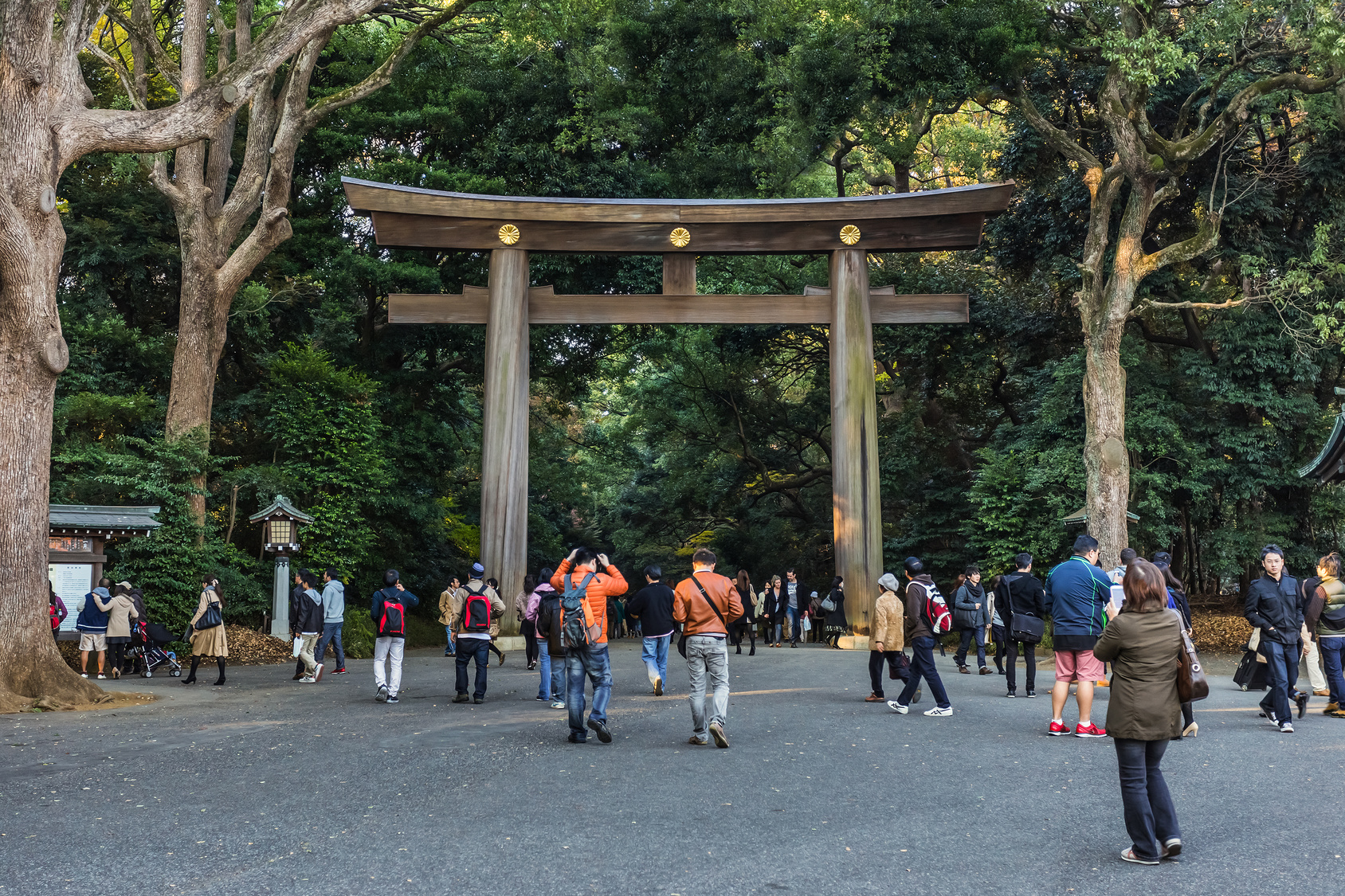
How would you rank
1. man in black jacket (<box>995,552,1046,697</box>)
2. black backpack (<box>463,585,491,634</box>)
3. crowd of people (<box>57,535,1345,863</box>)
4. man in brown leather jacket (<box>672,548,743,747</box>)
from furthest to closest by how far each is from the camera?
man in black jacket (<box>995,552,1046,697</box>) → black backpack (<box>463,585,491,634</box>) → man in brown leather jacket (<box>672,548,743,747</box>) → crowd of people (<box>57,535,1345,863</box>)

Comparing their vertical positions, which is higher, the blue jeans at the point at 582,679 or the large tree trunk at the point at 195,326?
the large tree trunk at the point at 195,326

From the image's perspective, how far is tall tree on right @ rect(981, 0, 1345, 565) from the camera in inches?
628

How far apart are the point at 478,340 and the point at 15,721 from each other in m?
14.5

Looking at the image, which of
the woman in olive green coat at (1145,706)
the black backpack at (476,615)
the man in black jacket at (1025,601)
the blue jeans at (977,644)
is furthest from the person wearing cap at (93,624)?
the woman in olive green coat at (1145,706)

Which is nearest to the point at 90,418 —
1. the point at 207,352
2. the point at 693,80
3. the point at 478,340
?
the point at 207,352

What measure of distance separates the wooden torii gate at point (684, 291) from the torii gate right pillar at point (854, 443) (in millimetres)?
20

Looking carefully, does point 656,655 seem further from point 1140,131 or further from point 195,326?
point 1140,131

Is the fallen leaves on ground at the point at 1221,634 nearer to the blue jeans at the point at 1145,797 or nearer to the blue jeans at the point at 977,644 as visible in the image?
the blue jeans at the point at 977,644

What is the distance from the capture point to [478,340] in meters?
22.7

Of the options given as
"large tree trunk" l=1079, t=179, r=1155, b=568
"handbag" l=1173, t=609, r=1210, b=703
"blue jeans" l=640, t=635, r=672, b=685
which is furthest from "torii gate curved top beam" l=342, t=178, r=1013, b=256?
"handbag" l=1173, t=609, r=1210, b=703

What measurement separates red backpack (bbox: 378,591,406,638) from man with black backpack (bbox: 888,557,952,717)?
17.3 ft

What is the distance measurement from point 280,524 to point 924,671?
41.4 feet

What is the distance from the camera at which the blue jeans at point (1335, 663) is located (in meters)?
9.23

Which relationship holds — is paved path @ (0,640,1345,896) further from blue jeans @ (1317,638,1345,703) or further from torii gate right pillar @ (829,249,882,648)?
torii gate right pillar @ (829,249,882,648)
